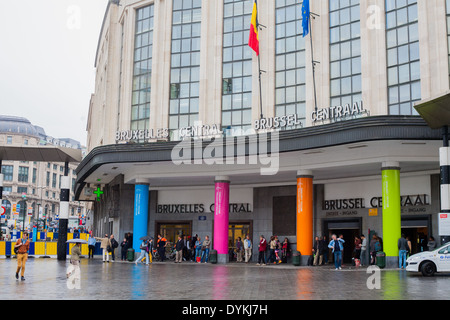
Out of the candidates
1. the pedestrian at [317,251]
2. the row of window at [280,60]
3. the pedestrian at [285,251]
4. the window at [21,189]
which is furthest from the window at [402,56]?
the window at [21,189]

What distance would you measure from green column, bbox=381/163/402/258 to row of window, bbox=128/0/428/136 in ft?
11.9

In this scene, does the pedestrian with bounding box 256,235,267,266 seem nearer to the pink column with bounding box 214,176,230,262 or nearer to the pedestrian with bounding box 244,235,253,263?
the pedestrian with bounding box 244,235,253,263

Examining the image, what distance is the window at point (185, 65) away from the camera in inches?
1438

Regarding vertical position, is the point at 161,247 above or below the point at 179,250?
above

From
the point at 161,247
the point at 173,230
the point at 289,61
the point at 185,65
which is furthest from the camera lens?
the point at 173,230

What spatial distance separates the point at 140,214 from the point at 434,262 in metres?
19.6

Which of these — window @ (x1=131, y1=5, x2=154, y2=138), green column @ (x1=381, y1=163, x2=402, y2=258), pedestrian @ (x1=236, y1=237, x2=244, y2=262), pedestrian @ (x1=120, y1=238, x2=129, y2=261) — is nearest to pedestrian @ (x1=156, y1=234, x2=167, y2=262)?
pedestrian @ (x1=120, y1=238, x2=129, y2=261)

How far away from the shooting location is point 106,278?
20578mm

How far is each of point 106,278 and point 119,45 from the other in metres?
25.1

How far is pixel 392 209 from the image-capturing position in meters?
27.3

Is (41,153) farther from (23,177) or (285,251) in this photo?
(23,177)

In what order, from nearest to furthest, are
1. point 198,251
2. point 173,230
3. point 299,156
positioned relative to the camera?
point 299,156 < point 198,251 < point 173,230

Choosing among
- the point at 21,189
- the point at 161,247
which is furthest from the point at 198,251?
the point at 21,189

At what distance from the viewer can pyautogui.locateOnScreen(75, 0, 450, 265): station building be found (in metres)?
28.0
